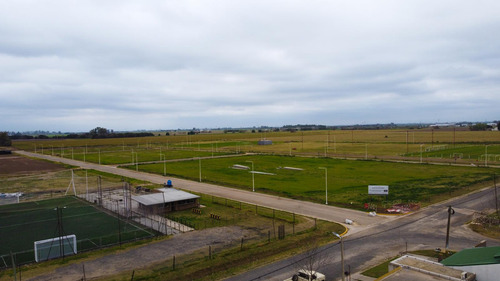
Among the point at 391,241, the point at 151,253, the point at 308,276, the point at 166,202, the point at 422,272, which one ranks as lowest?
the point at 151,253

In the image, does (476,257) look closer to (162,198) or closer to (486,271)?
(486,271)

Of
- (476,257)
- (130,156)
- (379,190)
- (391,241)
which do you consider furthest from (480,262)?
(130,156)

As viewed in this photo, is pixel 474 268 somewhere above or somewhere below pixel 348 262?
above

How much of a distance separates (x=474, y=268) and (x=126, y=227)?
102ft

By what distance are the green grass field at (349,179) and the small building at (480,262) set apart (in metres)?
21.8

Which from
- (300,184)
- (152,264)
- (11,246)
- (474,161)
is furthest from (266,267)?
(474,161)

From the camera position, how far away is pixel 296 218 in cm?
3909

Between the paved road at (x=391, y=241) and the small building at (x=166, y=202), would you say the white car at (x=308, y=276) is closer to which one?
the paved road at (x=391, y=241)

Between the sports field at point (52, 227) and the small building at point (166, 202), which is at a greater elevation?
the small building at point (166, 202)

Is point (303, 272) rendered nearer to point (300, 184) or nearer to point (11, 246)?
point (11, 246)

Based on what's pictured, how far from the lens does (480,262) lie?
804 inches

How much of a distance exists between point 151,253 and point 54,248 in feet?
26.2

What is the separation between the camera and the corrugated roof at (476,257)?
2009 centimetres

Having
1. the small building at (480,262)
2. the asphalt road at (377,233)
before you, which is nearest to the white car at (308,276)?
the asphalt road at (377,233)
